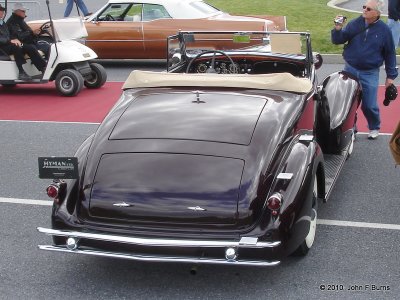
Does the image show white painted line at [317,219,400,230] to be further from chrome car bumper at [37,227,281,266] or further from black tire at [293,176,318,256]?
chrome car bumper at [37,227,281,266]

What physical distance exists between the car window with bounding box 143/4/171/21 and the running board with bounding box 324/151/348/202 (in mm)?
7492

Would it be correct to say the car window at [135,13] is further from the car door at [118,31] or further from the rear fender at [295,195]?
the rear fender at [295,195]

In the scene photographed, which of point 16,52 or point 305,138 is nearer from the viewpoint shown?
point 305,138

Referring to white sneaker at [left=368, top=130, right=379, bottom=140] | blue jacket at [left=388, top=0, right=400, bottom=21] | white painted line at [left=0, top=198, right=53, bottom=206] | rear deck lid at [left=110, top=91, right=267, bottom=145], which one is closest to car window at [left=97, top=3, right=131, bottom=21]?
blue jacket at [left=388, top=0, right=400, bottom=21]

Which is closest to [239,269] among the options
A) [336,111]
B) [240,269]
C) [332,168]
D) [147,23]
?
[240,269]

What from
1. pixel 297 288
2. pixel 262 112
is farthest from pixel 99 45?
pixel 297 288

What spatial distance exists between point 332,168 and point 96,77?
6.43 meters

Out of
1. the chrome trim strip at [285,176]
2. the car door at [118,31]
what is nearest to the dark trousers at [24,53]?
the car door at [118,31]

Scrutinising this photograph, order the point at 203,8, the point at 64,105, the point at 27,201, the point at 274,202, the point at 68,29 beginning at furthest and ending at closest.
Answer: the point at 203,8, the point at 68,29, the point at 64,105, the point at 27,201, the point at 274,202

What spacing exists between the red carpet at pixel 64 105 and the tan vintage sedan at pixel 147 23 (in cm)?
140

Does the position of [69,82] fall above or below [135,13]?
below

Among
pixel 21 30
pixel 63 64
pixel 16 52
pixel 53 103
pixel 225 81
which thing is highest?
pixel 225 81

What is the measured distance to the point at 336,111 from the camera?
260 inches

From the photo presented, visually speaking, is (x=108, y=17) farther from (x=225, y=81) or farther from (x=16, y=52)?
(x=225, y=81)
